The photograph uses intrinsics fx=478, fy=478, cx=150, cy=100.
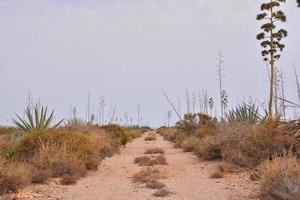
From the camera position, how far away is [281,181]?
10.3 meters

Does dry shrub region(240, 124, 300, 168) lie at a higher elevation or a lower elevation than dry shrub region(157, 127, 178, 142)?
lower

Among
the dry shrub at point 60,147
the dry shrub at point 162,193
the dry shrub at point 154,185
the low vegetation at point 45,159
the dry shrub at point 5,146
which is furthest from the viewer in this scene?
the dry shrub at point 5,146

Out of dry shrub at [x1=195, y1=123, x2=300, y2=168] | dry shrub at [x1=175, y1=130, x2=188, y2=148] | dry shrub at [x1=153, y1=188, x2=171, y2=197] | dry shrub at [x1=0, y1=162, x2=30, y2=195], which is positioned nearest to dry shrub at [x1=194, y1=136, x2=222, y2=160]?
dry shrub at [x1=195, y1=123, x2=300, y2=168]

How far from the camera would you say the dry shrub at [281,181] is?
9453mm

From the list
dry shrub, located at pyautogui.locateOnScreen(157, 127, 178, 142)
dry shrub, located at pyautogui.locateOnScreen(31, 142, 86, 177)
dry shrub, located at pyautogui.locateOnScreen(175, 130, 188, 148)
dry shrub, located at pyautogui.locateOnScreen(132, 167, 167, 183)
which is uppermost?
dry shrub, located at pyautogui.locateOnScreen(157, 127, 178, 142)

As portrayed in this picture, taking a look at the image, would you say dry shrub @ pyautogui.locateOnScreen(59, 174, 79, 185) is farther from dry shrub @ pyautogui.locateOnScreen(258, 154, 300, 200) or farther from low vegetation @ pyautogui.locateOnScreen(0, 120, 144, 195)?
dry shrub @ pyautogui.locateOnScreen(258, 154, 300, 200)

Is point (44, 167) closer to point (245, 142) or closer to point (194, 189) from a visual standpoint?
point (194, 189)

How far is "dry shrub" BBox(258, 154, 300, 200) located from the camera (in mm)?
9453

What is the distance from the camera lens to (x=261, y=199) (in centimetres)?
1080

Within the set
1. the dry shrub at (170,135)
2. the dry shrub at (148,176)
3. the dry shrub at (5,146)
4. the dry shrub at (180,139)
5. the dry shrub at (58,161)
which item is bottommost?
the dry shrub at (148,176)

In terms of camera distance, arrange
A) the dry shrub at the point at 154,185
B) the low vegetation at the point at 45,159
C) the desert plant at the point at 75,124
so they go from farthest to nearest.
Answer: the desert plant at the point at 75,124, the dry shrub at the point at 154,185, the low vegetation at the point at 45,159

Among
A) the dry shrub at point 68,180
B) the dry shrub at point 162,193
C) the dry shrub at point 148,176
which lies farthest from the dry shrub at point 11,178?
the dry shrub at point 148,176

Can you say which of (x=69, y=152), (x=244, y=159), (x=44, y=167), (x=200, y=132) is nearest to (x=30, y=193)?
(x=44, y=167)

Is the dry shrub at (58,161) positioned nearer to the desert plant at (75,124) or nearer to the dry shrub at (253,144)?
the dry shrub at (253,144)
